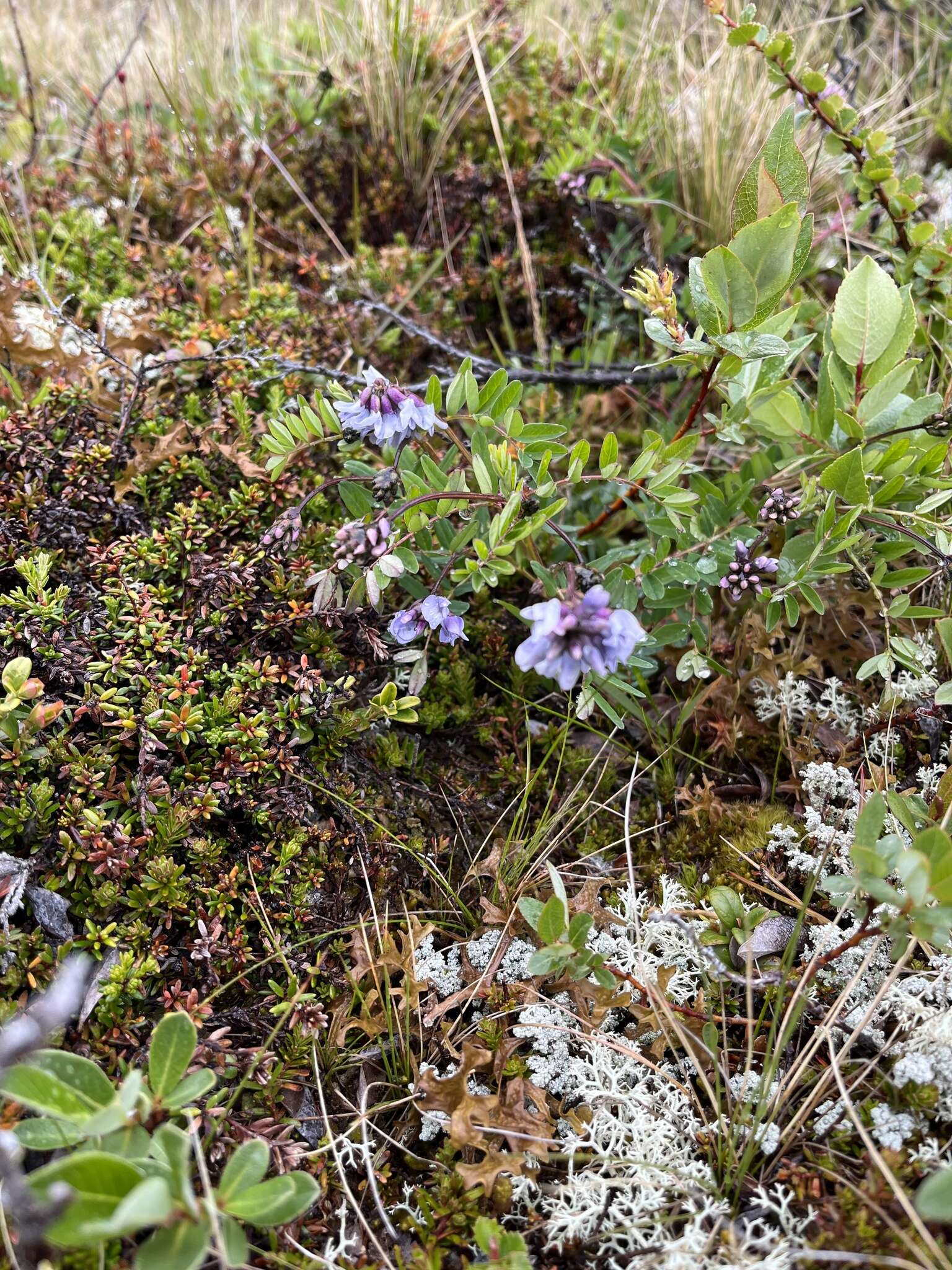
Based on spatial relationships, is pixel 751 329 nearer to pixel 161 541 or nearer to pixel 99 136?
pixel 161 541

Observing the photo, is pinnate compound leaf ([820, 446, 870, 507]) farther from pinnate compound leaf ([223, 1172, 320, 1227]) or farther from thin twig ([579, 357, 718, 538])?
pinnate compound leaf ([223, 1172, 320, 1227])

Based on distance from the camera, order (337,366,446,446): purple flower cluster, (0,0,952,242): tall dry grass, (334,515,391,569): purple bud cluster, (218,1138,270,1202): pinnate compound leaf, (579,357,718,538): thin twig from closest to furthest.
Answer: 1. (218,1138,270,1202): pinnate compound leaf
2. (334,515,391,569): purple bud cluster
3. (337,366,446,446): purple flower cluster
4. (579,357,718,538): thin twig
5. (0,0,952,242): tall dry grass

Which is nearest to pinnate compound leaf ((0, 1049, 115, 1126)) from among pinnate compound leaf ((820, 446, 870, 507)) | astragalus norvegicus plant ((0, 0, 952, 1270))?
astragalus norvegicus plant ((0, 0, 952, 1270))

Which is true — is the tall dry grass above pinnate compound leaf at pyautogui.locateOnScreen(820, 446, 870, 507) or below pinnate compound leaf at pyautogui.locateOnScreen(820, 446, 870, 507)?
above

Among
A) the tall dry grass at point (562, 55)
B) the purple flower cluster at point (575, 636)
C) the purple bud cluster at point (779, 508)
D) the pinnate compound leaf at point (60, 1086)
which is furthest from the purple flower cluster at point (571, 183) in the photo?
the pinnate compound leaf at point (60, 1086)

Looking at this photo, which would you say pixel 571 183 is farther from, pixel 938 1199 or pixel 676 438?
pixel 938 1199

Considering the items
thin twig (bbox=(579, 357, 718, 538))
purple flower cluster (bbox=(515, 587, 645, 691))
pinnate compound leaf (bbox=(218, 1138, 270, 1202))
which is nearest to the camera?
pinnate compound leaf (bbox=(218, 1138, 270, 1202))

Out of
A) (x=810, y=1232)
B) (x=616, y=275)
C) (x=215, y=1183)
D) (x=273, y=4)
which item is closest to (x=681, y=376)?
(x=616, y=275)
